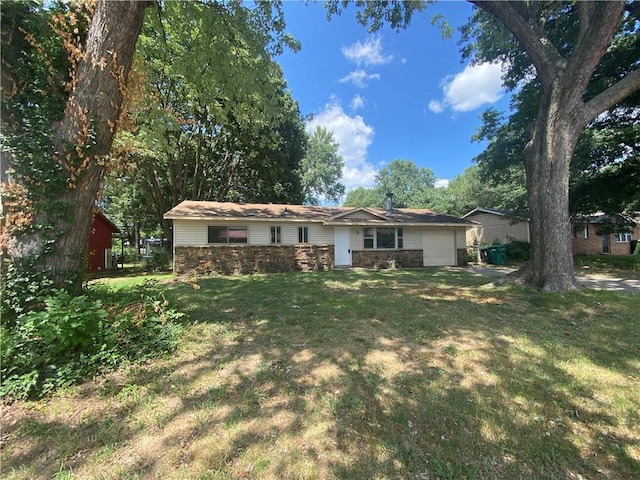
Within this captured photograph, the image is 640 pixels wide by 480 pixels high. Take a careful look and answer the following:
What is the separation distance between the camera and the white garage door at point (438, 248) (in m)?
15.8

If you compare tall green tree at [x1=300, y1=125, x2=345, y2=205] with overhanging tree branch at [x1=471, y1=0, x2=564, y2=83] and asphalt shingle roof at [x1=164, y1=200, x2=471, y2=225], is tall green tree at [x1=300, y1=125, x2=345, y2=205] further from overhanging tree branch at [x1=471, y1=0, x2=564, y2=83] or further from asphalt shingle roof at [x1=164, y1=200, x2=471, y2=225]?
overhanging tree branch at [x1=471, y1=0, x2=564, y2=83]

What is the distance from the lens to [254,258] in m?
12.8

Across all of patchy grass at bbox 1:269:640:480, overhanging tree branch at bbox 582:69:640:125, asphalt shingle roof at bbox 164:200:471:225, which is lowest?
patchy grass at bbox 1:269:640:480

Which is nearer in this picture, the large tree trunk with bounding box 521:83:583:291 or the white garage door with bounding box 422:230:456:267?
the large tree trunk with bounding box 521:83:583:291

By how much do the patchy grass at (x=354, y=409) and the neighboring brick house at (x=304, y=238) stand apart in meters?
8.22

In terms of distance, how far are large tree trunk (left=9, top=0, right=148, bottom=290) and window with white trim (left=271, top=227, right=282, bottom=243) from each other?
31.6 feet

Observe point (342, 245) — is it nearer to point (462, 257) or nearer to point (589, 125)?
point (462, 257)

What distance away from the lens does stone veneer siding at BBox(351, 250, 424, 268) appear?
14641mm

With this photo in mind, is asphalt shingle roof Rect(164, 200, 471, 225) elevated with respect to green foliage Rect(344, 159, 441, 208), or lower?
lower

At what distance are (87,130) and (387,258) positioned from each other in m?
13.3

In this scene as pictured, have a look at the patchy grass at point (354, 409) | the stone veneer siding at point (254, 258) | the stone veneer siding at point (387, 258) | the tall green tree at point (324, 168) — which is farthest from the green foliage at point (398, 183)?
the patchy grass at point (354, 409)

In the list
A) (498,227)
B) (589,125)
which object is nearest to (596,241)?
(498,227)

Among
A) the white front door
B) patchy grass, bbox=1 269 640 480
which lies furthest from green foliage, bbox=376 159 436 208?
patchy grass, bbox=1 269 640 480

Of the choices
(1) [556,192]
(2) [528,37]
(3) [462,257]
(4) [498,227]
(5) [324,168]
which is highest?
(5) [324,168]
